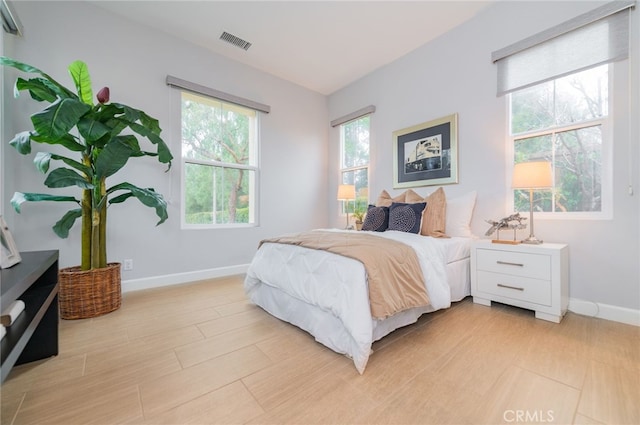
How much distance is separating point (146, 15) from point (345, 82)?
277cm

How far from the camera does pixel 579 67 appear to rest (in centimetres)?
217

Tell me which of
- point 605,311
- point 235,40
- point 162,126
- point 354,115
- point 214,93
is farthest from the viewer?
point 354,115

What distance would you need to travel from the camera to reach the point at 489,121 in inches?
108

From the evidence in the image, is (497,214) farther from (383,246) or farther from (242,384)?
(242,384)

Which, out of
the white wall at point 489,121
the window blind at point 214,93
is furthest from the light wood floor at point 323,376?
the window blind at point 214,93

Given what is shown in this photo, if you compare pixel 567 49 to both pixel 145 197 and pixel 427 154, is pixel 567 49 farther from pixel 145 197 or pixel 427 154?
pixel 145 197

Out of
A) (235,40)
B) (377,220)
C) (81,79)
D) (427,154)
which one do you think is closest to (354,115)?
(427,154)

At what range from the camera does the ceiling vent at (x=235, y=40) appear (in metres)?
3.13

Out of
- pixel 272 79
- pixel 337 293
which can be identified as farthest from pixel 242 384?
pixel 272 79

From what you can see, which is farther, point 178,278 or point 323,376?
point 178,278

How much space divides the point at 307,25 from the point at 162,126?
82.0 inches

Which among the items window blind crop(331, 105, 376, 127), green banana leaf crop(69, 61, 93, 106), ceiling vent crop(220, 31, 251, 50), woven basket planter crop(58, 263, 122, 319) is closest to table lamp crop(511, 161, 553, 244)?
window blind crop(331, 105, 376, 127)

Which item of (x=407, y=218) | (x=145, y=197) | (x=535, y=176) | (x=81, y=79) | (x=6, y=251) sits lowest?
(x=6, y=251)

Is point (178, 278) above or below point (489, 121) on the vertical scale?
below
